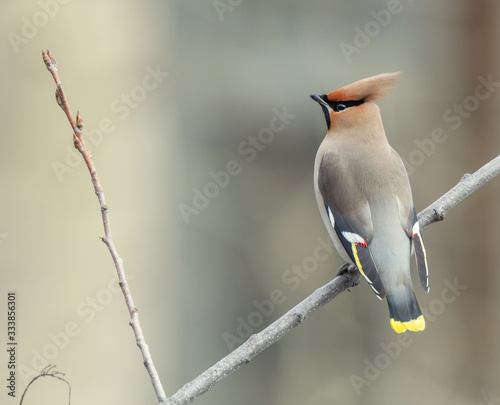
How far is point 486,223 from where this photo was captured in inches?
209

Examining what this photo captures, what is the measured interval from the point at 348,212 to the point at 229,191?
221cm

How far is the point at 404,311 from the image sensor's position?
2410mm

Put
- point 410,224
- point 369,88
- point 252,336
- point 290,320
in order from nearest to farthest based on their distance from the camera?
1. point 252,336
2. point 290,320
3. point 410,224
4. point 369,88

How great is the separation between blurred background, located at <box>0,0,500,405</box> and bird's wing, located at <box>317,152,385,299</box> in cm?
199

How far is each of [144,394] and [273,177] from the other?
5.87 feet

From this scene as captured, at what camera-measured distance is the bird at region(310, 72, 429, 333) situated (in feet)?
8.04

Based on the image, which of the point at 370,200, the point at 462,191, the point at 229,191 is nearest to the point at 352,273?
the point at 370,200

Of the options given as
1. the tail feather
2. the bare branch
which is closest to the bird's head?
the bare branch

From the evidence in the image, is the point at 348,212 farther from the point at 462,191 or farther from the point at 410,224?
the point at 462,191

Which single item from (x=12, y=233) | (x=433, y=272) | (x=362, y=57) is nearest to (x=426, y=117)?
(x=362, y=57)

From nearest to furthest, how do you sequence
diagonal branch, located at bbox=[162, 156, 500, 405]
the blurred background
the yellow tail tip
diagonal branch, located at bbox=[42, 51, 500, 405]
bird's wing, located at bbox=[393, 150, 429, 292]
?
diagonal branch, located at bbox=[42, 51, 500, 405] < diagonal branch, located at bbox=[162, 156, 500, 405] < the yellow tail tip < bird's wing, located at bbox=[393, 150, 429, 292] < the blurred background

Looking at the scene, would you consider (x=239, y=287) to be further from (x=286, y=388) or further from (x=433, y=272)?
(x=433, y=272)

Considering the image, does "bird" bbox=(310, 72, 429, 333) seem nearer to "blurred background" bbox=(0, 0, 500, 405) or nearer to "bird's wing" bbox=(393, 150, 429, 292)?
"bird's wing" bbox=(393, 150, 429, 292)

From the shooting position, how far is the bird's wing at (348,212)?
2459 millimetres
